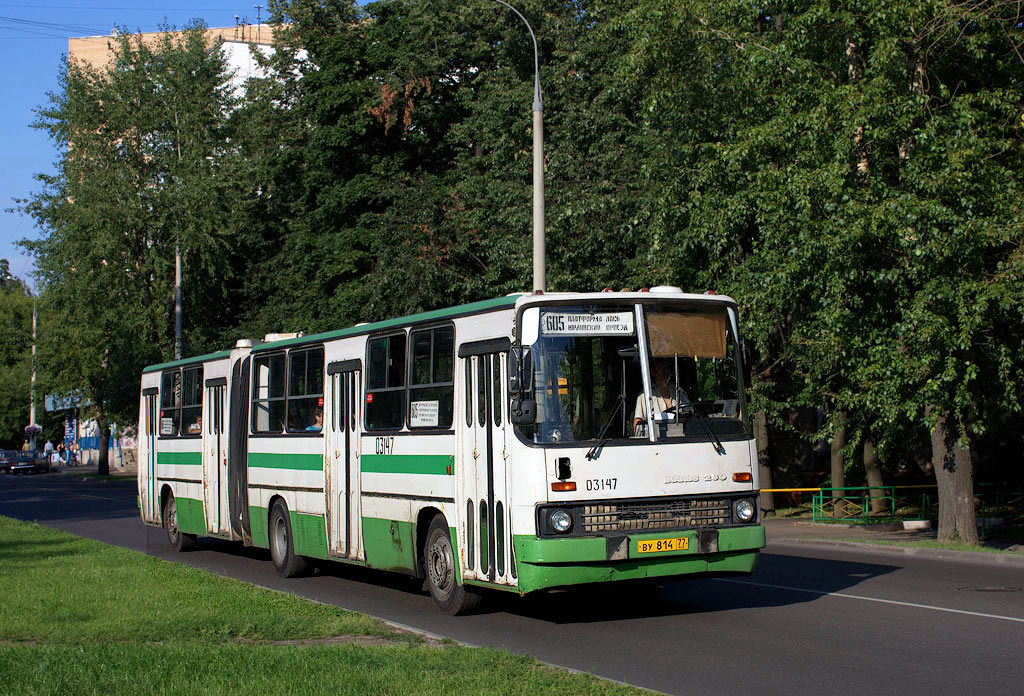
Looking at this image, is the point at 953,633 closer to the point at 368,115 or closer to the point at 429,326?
the point at 429,326

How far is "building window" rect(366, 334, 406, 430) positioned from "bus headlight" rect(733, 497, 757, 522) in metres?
3.96

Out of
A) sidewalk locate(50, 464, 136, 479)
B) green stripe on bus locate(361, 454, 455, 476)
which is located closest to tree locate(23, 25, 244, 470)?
sidewalk locate(50, 464, 136, 479)

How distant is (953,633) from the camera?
34.4ft

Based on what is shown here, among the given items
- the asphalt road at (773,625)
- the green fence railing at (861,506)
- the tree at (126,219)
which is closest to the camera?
the asphalt road at (773,625)

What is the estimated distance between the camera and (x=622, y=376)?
11.0m

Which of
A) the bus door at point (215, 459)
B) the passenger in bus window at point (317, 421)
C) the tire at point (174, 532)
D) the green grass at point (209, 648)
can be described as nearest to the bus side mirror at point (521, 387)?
the green grass at point (209, 648)

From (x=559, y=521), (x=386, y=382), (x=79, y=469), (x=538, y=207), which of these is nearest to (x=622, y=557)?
(x=559, y=521)

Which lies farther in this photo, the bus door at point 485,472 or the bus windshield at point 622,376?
the bus door at point 485,472

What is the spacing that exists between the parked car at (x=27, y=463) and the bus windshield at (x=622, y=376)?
72854 mm

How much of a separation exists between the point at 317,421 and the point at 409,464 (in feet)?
9.58

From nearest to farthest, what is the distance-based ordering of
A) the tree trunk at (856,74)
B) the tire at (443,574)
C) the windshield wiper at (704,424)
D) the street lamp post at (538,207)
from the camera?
1. the windshield wiper at (704,424)
2. the tire at (443,574)
3. the tree trunk at (856,74)
4. the street lamp post at (538,207)

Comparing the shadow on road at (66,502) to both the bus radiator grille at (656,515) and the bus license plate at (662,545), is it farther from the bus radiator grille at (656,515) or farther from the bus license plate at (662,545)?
the bus license plate at (662,545)

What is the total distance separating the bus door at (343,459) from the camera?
14.6 m

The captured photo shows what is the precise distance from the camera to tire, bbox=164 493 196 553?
824 inches
